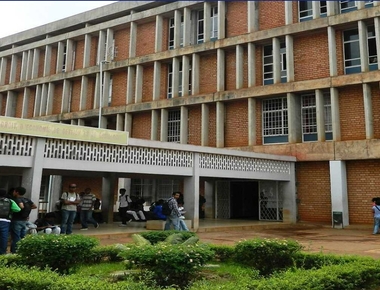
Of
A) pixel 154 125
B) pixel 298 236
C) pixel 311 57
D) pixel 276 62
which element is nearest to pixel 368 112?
pixel 311 57

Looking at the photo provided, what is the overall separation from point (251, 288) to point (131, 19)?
22.6 metres

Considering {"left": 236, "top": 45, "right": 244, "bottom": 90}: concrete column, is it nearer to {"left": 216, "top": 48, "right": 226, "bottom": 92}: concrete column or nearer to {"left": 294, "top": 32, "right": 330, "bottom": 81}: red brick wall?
{"left": 216, "top": 48, "right": 226, "bottom": 92}: concrete column

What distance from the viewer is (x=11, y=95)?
29.6 meters

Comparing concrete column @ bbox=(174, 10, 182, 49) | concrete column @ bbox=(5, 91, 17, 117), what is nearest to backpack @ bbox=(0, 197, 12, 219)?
concrete column @ bbox=(174, 10, 182, 49)

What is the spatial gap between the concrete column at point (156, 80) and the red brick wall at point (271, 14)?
6529 mm

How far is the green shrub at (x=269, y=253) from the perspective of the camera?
20.9ft

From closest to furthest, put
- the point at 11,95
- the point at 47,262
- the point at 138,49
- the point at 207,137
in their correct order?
the point at 47,262 < the point at 207,137 < the point at 138,49 < the point at 11,95

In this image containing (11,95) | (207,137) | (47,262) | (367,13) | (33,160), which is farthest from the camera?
(11,95)

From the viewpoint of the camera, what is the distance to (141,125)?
78.4 feet

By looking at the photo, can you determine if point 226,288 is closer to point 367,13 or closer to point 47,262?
point 47,262

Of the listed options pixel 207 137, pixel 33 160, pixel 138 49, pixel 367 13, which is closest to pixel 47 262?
pixel 33 160

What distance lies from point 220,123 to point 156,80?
5.24 meters

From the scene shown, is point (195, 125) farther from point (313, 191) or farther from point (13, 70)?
point (13, 70)

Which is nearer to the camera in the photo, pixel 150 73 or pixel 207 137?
pixel 207 137
